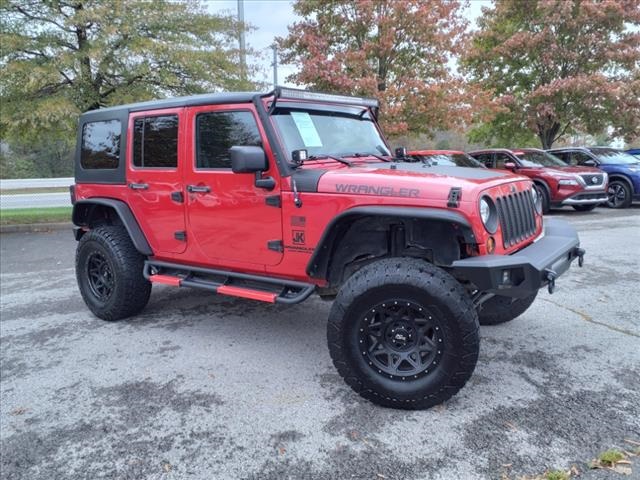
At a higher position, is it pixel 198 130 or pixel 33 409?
pixel 198 130

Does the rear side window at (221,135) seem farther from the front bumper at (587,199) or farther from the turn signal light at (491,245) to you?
the front bumper at (587,199)

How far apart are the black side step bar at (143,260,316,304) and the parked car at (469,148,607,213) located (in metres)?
9.18

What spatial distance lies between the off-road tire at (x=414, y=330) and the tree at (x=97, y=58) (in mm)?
8543

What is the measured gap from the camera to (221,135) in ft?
12.5

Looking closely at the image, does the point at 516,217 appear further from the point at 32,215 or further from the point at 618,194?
the point at 32,215

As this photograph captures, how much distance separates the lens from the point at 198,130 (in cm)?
394

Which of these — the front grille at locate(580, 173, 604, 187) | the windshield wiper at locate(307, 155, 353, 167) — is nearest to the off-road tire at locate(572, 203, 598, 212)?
the front grille at locate(580, 173, 604, 187)

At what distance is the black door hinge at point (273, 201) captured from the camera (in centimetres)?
346

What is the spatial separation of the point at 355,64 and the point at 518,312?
28.8 ft

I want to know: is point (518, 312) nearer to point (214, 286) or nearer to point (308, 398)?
point (308, 398)

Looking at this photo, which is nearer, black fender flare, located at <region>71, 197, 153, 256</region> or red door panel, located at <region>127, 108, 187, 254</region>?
red door panel, located at <region>127, 108, 187, 254</region>

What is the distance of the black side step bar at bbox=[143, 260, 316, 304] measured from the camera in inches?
141

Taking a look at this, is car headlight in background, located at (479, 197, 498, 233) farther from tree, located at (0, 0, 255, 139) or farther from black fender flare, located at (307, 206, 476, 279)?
tree, located at (0, 0, 255, 139)

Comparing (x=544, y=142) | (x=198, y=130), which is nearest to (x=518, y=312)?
(x=198, y=130)
